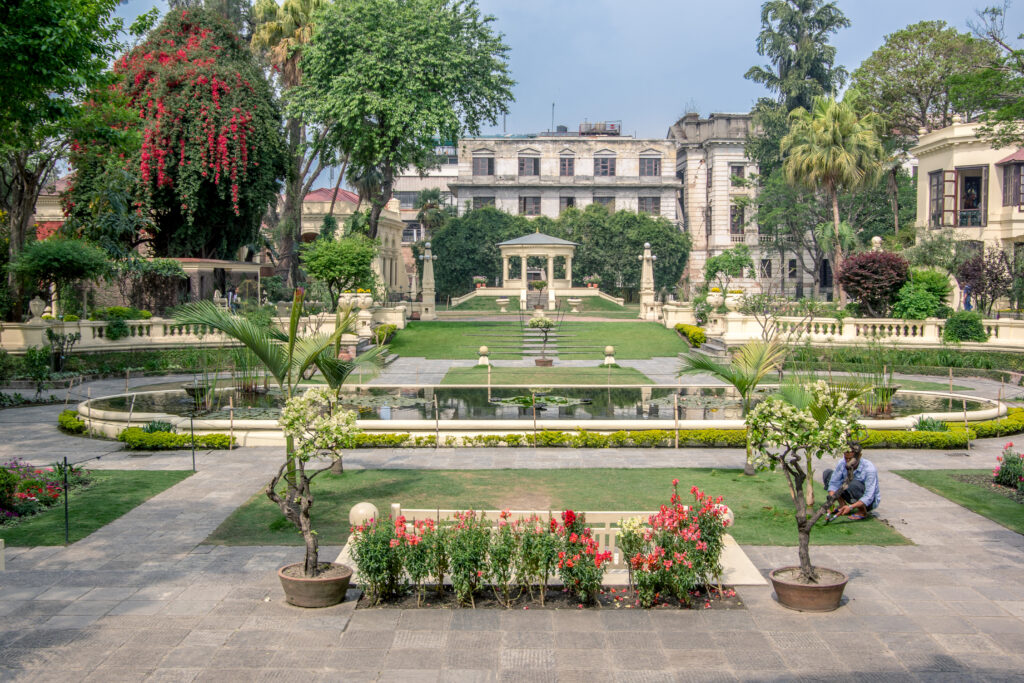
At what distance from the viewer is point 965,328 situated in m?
29.8

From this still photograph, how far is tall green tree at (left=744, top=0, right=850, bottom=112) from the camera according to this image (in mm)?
57031

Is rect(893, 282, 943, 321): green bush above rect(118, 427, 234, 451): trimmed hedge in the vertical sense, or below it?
above

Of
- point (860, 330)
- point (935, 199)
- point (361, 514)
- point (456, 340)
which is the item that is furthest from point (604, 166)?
point (361, 514)

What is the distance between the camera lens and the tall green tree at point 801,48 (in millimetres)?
57031

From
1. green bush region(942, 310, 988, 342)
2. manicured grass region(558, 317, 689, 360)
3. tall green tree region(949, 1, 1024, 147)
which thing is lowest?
manicured grass region(558, 317, 689, 360)

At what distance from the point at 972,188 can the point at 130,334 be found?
38286 millimetres

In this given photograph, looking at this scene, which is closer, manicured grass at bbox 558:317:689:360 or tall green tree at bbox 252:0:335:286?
manicured grass at bbox 558:317:689:360

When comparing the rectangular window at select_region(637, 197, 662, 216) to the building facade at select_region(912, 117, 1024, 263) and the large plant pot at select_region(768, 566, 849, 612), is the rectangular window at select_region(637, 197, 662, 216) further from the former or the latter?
the large plant pot at select_region(768, 566, 849, 612)

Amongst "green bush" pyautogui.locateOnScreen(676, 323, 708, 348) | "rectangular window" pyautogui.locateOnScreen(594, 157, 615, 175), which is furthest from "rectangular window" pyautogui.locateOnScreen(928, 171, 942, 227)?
"rectangular window" pyautogui.locateOnScreen(594, 157, 615, 175)

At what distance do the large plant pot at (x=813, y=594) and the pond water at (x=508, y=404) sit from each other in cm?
1022

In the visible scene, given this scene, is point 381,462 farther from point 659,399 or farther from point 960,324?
point 960,324

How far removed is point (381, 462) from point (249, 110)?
2673cm

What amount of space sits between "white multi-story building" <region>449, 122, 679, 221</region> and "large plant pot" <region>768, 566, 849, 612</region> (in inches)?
2565

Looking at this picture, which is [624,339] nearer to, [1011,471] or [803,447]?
[1011,471]
